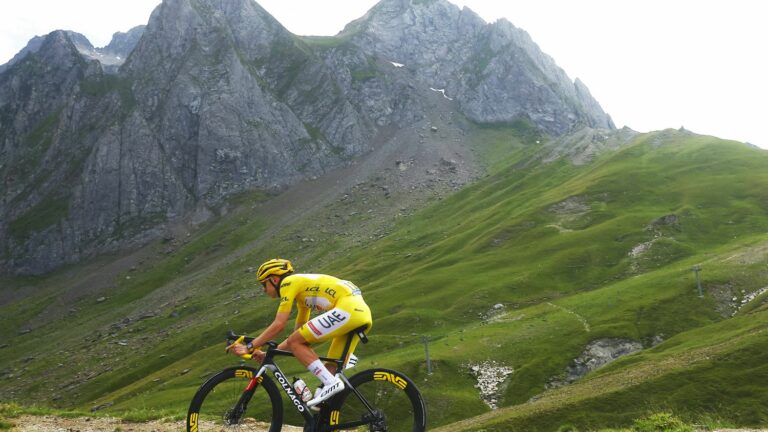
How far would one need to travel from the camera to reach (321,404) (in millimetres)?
12359

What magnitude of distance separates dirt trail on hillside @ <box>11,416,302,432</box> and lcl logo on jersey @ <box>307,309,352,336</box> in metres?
8.49

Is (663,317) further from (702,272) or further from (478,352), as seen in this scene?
(478,352)

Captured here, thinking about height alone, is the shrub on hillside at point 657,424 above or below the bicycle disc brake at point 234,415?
below

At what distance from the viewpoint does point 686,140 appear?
176 metres

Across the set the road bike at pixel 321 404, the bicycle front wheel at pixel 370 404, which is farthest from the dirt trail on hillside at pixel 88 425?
the bicycle front wheel at pixel 370 404

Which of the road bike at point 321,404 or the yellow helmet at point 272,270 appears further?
the yellow helmet at point 272,270

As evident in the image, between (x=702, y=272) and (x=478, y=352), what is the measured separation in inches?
1522

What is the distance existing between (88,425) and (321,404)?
1228cm

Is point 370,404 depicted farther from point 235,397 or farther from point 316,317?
point 235,397

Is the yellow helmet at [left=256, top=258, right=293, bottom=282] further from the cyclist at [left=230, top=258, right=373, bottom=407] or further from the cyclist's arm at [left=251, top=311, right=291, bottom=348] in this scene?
the cyclist's arm at [left=251, top=311, right=291, bottom=348]

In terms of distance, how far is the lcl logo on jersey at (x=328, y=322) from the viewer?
12.5 m

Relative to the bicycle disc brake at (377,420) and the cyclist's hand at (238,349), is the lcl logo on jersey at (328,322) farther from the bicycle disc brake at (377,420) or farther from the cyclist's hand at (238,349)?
the bicycle disc brake at (377,420)

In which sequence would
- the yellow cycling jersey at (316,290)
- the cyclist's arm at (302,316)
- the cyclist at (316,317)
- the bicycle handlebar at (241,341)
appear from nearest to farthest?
the cyclist at (316,317)
the bicycle handlebar at (241,341)
the yellow cycling jersey at (316,290)
the cyclist's arm at (302,316)

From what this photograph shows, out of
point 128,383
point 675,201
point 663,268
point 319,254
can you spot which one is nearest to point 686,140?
point 675,201
